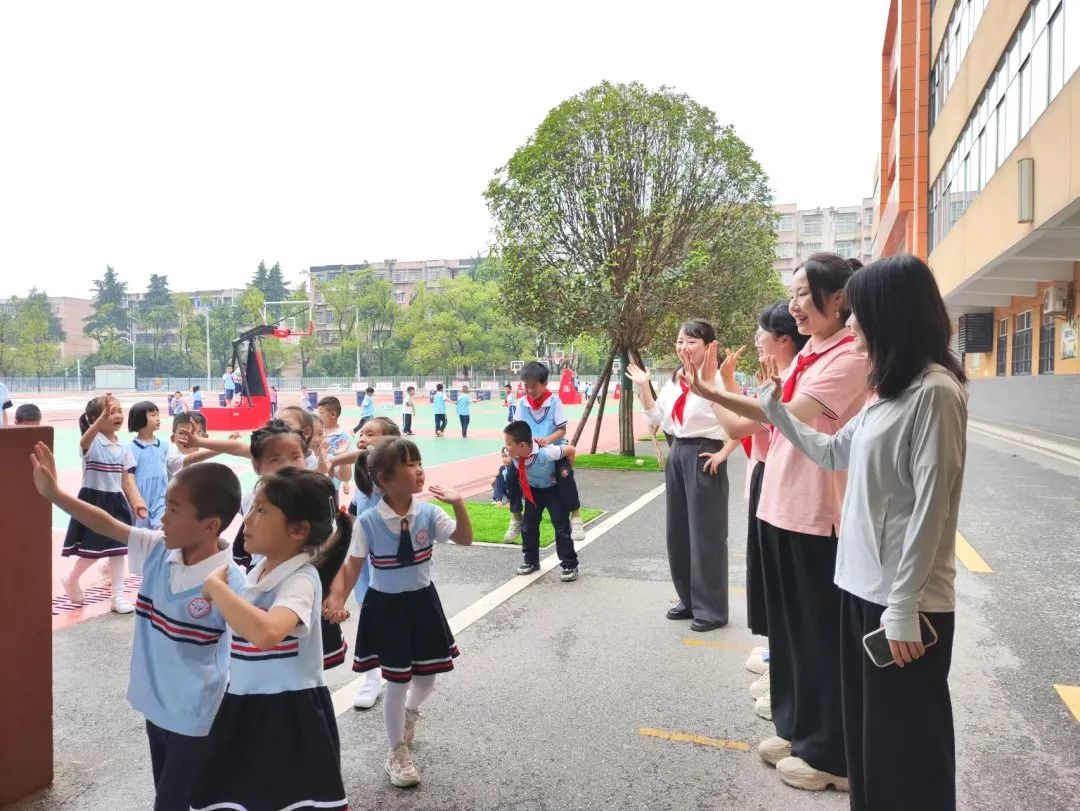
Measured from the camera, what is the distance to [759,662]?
4145mm

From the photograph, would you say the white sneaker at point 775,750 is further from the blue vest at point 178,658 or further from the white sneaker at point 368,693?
the blue vest at point 178,658

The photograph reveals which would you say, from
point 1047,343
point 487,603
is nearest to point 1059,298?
point 1047,343

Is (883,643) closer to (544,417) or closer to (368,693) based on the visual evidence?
(368,693)

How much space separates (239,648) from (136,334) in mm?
87948

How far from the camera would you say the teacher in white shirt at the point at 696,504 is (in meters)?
4.85

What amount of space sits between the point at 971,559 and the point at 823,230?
84011 millimetres

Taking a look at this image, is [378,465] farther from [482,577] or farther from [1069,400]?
[1069,400]

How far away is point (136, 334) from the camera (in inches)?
3157

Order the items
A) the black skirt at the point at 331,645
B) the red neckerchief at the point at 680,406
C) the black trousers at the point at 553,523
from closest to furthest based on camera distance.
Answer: the black skirt at the point at 331,645
the red neckerchief at the point at 680,406
the black trousers at the point at 553,523

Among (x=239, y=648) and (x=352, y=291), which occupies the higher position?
(x=352, y=291)

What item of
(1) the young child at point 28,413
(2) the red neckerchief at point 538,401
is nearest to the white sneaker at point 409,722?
(2) the red neckerchief at point 538,401

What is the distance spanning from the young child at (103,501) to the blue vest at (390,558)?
9.16 ft

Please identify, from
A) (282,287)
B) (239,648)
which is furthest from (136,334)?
(239,648)

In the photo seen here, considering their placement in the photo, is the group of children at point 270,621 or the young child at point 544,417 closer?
the group of children at point 270,621
